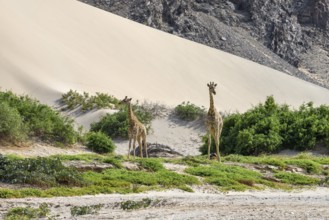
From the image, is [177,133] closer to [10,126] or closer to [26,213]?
[10,126]

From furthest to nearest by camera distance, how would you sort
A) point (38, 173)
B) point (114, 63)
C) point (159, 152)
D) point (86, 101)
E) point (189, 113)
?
point (114, 63) < point (86, 101) < point (189, 113) < point (159, 152) < point (38, 173)

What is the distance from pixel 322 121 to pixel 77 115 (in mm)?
14955

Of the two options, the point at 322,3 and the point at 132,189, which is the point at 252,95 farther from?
the point at 132,189

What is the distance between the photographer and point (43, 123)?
86.5 feet

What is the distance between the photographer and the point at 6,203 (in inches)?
501

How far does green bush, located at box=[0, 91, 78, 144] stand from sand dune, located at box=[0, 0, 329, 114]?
1354 cm

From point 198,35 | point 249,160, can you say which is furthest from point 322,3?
→ point 249,160

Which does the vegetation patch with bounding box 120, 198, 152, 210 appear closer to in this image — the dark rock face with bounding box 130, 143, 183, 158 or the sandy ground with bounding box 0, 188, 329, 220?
the sandy ground with bounding box 0, 188, 329, 220

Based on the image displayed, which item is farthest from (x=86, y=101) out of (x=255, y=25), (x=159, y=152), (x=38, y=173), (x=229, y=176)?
(x=255, y=25)

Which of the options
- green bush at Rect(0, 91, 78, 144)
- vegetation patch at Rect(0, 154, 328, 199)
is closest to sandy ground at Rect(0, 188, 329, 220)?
vegetation patch at Rect(0, 154, 328, 199)

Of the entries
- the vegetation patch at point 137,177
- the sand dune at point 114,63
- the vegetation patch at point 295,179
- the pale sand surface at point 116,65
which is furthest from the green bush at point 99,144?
the sand dune at point 114,63

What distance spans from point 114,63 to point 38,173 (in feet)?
136

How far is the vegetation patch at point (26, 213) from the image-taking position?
11.3 meters

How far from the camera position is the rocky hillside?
7169 cm
